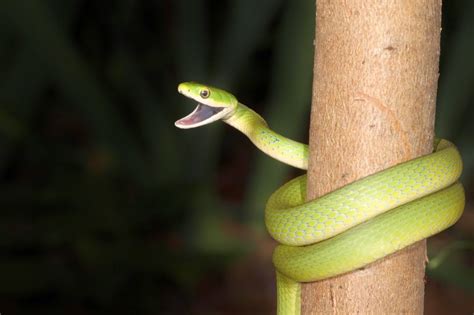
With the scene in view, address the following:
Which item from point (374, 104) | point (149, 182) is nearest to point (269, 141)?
point (374, 104)

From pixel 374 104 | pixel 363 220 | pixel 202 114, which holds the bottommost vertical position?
pixel 363 220

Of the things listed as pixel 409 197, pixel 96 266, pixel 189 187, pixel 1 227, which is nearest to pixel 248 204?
pixel 189 187

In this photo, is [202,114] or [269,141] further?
[202,114]

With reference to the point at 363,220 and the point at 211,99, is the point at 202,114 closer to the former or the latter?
the point at 211,99

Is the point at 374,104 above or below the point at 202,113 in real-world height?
below

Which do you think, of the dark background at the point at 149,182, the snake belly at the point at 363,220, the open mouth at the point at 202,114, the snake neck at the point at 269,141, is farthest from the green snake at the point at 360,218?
the dark background at the point at 149,182

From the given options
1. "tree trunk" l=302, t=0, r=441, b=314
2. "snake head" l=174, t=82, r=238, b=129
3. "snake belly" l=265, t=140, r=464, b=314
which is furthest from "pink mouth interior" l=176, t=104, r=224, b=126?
"tree trunk" l=302, t=0, r=441, b=314
